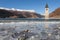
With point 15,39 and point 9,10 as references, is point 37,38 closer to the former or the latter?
point 15,39

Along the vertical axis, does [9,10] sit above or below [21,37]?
above

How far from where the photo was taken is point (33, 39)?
1.58 meters

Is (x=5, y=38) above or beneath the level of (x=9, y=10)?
beneath

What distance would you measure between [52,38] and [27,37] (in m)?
Answer: 0.29

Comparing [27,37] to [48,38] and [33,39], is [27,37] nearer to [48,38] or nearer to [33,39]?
[33,39]

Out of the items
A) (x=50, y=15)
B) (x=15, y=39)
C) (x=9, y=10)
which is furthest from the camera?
(x=9, y=10)

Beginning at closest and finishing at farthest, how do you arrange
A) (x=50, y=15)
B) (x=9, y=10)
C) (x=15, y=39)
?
(x=15, y=39) → (x=50, y=15) → (x=9, y=10)

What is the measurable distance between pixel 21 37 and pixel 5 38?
18 cm

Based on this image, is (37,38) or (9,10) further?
(9,10)

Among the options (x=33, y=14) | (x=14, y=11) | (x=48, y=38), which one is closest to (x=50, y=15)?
(x=33, y=14)

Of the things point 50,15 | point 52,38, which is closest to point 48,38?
point 52,38

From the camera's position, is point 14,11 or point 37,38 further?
point 14,11

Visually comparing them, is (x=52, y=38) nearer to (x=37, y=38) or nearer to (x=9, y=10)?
(x=37, y=38)

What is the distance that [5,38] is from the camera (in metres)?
1.58
